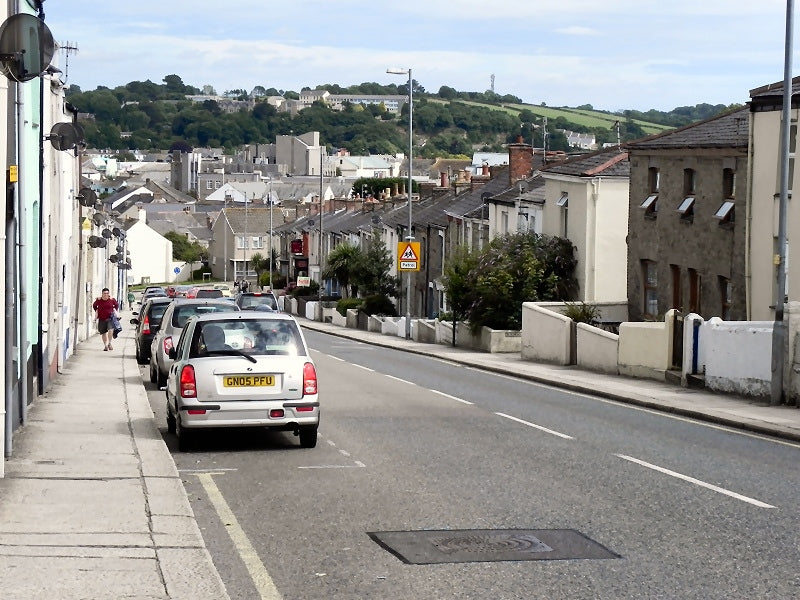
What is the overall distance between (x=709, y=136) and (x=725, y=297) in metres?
4.52

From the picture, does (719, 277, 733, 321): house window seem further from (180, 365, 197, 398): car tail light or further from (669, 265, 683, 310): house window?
(180, 365, 197, 398): car tail light

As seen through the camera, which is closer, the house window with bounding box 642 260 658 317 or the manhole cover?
the manhole cover

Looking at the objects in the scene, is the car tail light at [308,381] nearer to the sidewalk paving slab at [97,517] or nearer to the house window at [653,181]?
the sidewalk paving slab at [97,517]

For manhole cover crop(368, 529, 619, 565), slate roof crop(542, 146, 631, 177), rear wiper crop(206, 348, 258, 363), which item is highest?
slate roof crop(542, 146, 631, 177)

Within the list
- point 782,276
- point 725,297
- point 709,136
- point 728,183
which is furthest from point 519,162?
point 782,276

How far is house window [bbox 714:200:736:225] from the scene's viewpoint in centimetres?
3197

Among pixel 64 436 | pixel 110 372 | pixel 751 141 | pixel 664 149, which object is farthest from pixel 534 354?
pixel 64 436

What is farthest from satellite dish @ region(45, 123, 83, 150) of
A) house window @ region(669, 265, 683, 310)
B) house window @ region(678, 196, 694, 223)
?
house window @ region(669, 265, 683, 310)

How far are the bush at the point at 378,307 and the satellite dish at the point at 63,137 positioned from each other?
46.1m

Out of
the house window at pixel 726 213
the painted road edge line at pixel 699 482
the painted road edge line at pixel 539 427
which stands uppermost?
the house window at pixel 726 213

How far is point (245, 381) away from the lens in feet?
49.4

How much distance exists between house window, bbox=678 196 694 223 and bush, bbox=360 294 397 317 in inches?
1339

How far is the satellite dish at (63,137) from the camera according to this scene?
70.0 feet

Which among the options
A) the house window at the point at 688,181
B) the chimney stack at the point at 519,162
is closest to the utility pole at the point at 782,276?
the house window at the point at 688,181
